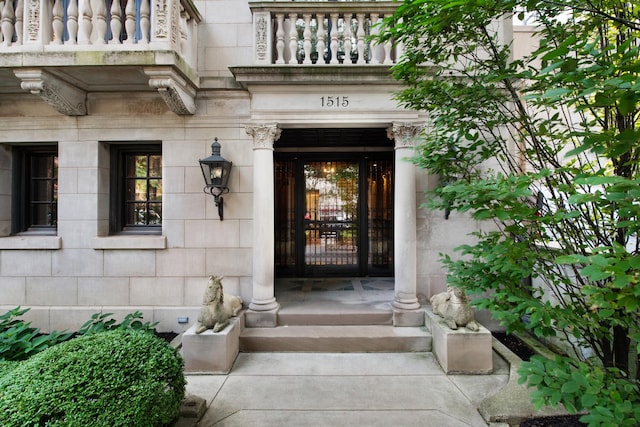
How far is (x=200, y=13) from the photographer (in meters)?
5.12

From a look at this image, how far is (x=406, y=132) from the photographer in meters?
4.86

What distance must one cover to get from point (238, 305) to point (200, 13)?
16.2ft

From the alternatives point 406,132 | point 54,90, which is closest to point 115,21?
point 54,90

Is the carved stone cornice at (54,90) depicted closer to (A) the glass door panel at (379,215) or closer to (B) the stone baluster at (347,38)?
(B) the stone baluster at (347,38)

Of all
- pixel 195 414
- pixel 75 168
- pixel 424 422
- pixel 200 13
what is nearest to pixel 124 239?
pixel 75 168

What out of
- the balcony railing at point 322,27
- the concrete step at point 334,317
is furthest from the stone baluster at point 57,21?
the concrete step at point 334,317

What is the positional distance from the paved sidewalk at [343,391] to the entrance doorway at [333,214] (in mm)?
3121

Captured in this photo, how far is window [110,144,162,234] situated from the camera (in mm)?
5438

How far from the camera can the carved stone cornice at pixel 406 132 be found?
484 cm

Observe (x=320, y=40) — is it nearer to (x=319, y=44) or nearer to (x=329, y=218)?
(x=319, y=44)

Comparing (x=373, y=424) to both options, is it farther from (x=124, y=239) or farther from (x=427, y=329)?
(x=124, y=239)

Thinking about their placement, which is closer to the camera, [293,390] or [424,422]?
[424,422]

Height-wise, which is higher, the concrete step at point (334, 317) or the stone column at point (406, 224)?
the stone column at point (406, 224)

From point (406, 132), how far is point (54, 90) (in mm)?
5507
